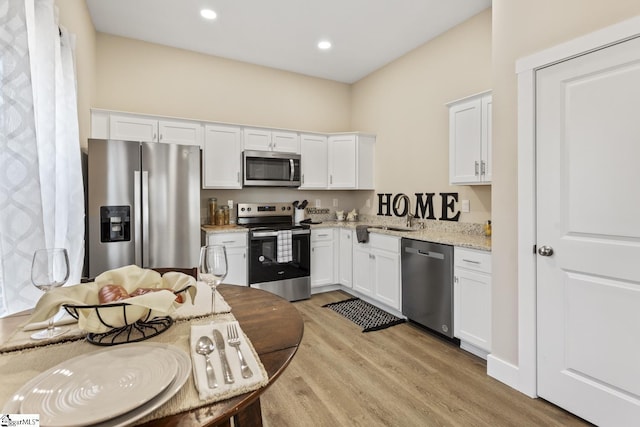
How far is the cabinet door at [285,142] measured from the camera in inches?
160

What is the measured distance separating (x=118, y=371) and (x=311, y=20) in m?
3.40

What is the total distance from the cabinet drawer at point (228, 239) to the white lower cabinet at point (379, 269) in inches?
53.6

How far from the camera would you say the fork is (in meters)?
0.73

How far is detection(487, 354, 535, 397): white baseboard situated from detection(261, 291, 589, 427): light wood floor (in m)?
0.05

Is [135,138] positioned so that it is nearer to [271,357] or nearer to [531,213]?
[271,357]

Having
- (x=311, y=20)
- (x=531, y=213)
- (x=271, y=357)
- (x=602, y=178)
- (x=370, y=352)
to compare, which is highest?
(x=311, y=20)

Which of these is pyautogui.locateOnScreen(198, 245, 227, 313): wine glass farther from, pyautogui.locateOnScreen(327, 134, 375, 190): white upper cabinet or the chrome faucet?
pyautogui.locateOnScreen(327, 134, 375, 190): white upper cabinet

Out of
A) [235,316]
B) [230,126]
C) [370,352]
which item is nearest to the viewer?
[235,316]

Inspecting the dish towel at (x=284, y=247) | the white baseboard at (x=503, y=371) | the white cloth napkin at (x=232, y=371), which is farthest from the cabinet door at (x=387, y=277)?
the white cloth napkin at (x=232, y=371)

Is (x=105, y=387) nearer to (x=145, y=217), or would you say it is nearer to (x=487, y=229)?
(x=145, y=217)

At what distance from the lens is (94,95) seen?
3.34m

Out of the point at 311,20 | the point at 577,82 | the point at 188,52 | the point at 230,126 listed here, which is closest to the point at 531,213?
the point at 577,82

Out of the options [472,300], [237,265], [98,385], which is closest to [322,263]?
[237,265]

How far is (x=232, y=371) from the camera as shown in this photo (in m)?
0.73
